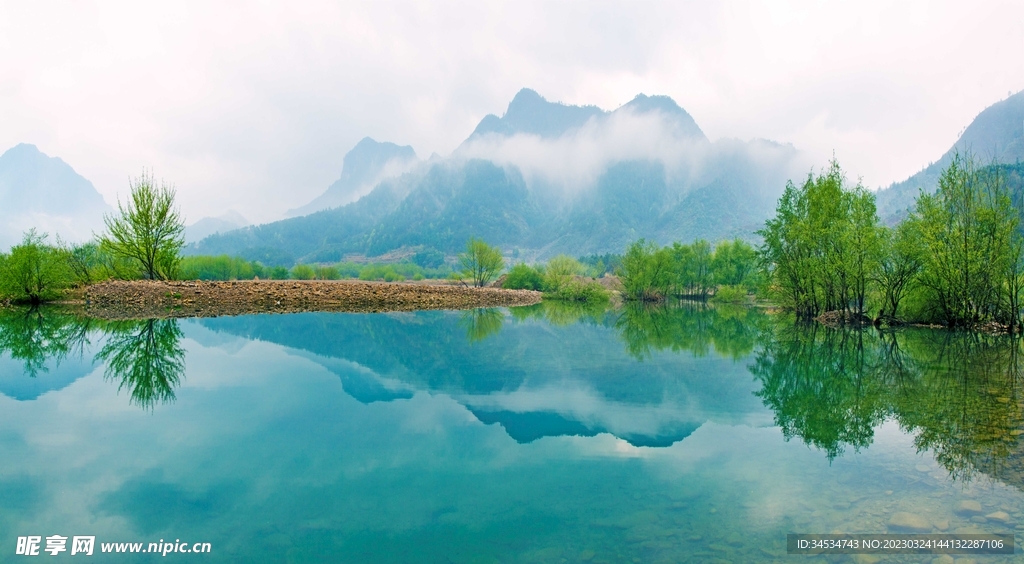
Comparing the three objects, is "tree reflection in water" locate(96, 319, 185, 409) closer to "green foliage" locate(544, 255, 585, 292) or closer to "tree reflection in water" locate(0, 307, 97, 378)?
"tree reflection in water" locate(0, 307, 97, 378)

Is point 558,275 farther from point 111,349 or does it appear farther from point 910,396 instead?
point 910,396

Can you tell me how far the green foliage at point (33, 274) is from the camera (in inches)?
1142

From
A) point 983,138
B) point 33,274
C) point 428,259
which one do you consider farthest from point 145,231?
point 983,138

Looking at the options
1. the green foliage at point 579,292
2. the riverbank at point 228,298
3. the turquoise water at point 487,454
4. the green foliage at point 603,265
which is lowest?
the turquoise water at point 487,454

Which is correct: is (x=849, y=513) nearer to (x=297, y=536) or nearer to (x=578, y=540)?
(x=578, y=540)

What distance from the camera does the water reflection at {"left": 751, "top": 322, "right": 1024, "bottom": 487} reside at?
7184mm

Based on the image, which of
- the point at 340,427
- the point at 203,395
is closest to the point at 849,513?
the point at 340,427

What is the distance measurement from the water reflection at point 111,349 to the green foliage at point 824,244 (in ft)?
104

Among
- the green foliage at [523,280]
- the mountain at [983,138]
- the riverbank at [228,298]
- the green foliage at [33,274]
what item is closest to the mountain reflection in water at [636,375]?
the riverbank at [228,298]

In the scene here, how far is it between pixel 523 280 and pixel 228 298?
140 feet

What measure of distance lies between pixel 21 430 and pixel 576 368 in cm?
1106

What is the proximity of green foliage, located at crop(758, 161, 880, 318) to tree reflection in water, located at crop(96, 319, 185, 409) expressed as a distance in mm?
31457

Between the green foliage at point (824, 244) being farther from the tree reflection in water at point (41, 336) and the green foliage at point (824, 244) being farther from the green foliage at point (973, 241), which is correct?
the tree reflection in water at point (41, 336)

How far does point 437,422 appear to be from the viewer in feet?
26.4
